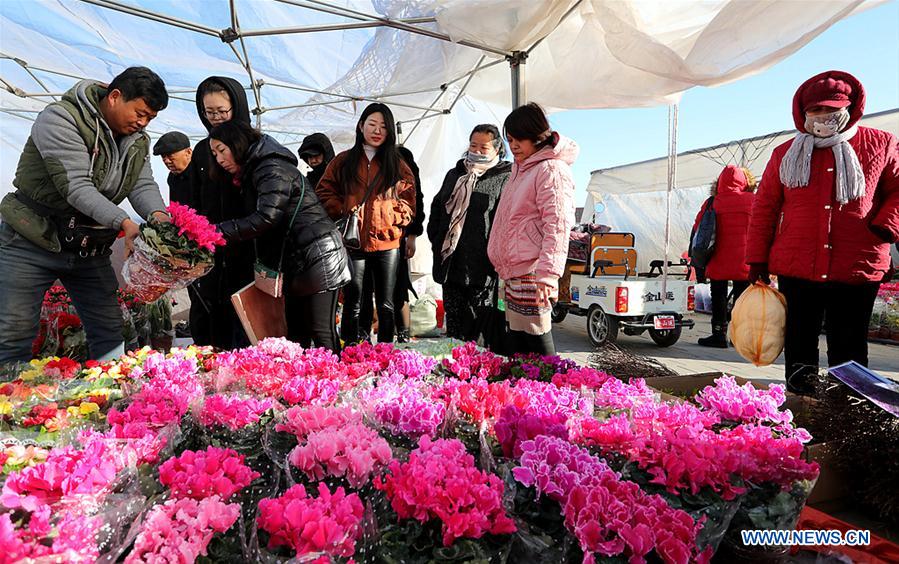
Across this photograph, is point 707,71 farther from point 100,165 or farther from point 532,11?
point 100,165

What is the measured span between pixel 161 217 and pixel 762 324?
8.92 ft

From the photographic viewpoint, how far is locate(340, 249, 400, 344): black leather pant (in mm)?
3559

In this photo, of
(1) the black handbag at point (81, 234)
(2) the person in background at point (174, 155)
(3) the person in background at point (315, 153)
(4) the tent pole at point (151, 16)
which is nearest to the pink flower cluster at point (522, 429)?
(1) the black handbag at point (81, 234)

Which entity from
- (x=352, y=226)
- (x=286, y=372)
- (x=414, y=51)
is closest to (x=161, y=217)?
(x=286, y=372)

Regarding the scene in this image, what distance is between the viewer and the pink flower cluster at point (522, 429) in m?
1.23

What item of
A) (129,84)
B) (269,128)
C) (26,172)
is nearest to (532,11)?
(129,84)

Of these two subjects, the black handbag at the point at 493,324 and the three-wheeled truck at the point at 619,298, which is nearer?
the black handbag at the point at 493,324

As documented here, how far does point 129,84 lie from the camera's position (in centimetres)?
215

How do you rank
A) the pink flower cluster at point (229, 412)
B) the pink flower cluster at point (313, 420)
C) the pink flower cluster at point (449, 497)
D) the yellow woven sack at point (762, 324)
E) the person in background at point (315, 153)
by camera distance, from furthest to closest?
the person in background at point (315, 153) → the yellow woven sack at point (762, 324) → the pink flower cluster at point (229, 412) → the pink flower cluster at point (313, 420) → the pink flower cluster at point (449, 497)

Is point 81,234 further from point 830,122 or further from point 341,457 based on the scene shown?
point 830,122

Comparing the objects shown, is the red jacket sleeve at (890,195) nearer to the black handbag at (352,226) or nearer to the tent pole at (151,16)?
the black handbag at (352,226)

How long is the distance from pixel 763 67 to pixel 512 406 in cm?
266

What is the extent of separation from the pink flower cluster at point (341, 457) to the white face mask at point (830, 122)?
96.1 inches

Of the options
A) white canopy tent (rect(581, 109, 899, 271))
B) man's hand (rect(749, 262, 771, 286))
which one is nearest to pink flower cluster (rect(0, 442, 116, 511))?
man's hand (rect(749, 262, 771, 286))
